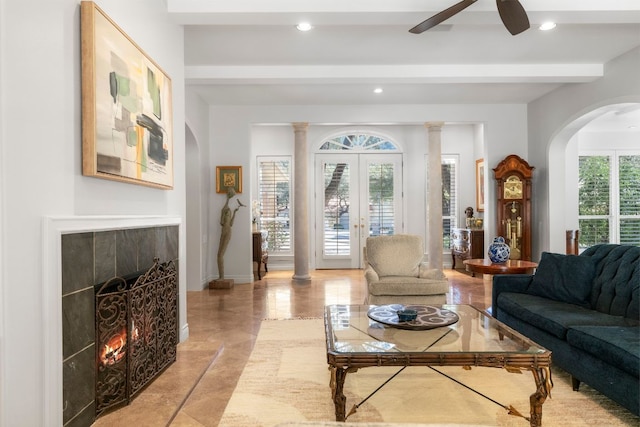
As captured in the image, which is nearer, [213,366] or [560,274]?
[213,366]

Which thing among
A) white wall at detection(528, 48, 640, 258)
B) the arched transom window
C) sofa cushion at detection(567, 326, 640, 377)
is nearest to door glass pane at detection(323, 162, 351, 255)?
the arched transom window

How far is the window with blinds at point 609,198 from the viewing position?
780cm

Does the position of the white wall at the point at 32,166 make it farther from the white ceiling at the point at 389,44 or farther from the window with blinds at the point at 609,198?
the window with blinds at the point at 609,198

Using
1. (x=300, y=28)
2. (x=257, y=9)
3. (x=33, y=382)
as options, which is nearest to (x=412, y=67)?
(x=300, y=28)

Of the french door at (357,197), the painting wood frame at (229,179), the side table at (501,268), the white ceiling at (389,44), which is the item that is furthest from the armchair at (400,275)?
the french door at (357,197)

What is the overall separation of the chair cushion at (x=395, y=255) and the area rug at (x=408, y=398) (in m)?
1.77

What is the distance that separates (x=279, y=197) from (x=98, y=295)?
6521 mm

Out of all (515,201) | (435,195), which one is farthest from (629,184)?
(435,195)

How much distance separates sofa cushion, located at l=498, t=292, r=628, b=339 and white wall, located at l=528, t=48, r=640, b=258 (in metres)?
3.12

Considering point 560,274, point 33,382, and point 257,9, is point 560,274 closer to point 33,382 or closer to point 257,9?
point 257,9

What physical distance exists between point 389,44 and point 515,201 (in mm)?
3727

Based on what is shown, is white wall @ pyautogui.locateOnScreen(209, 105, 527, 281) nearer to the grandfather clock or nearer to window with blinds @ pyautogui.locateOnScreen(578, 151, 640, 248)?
the grandfather clock

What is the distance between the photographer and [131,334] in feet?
8.36

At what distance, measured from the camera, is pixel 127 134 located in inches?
101
